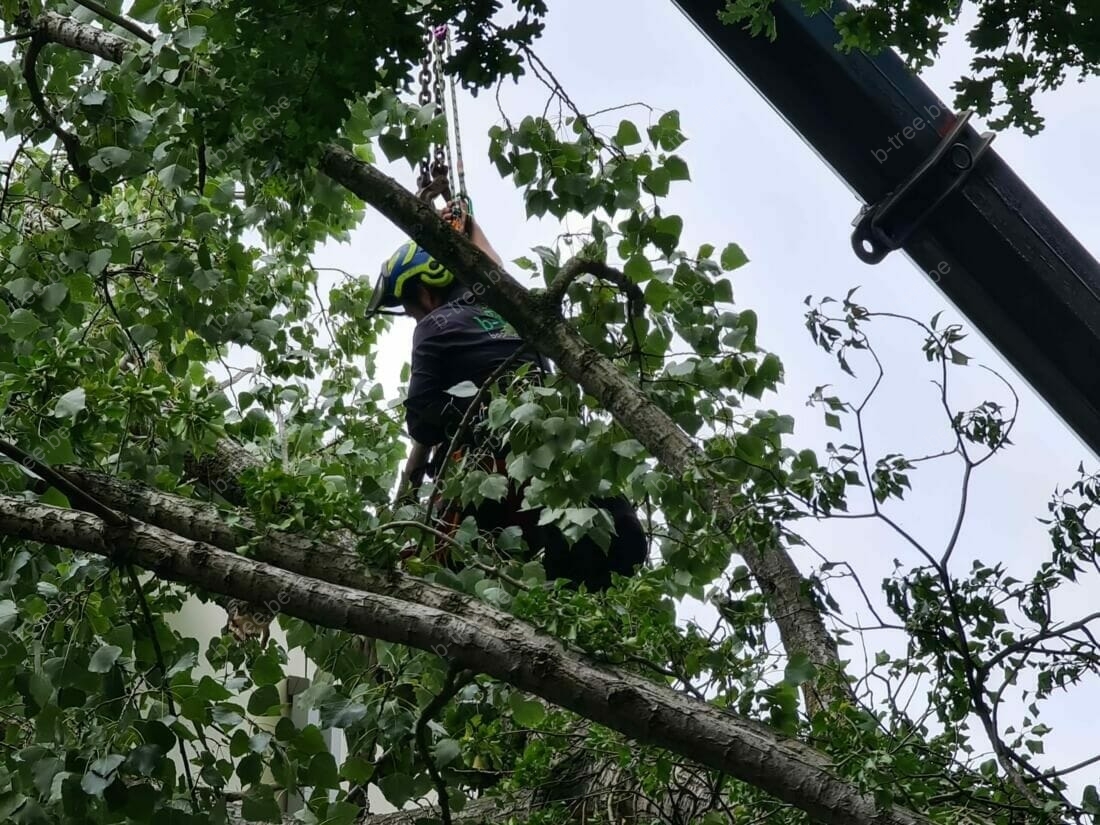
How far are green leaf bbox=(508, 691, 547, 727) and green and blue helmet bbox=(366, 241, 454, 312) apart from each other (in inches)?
99.0

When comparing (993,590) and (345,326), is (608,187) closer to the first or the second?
(993,590)

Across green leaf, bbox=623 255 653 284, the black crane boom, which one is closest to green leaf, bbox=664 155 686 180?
green leaf, bbox=623 255 653 284

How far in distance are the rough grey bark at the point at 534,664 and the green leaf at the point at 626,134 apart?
160cm

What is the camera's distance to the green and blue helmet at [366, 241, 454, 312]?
17.9ft

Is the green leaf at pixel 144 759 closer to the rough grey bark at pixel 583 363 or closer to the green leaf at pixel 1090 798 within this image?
the rough grey bark at pixel 583 363

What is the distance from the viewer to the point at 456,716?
3.31m

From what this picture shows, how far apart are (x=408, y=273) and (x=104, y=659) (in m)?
2.73

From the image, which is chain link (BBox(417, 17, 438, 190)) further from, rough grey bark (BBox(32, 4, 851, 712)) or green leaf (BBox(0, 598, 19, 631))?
green leaf (BBox(0, 598, 19, 631))

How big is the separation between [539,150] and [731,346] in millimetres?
781

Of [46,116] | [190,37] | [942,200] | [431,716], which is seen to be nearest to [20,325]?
[46,116]

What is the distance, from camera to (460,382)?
4.79m

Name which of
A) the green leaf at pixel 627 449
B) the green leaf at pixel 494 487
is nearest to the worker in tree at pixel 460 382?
the green leaf at pixel 494 487

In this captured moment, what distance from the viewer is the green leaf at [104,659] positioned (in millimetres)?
3029

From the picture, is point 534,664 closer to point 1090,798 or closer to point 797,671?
point 797,671
